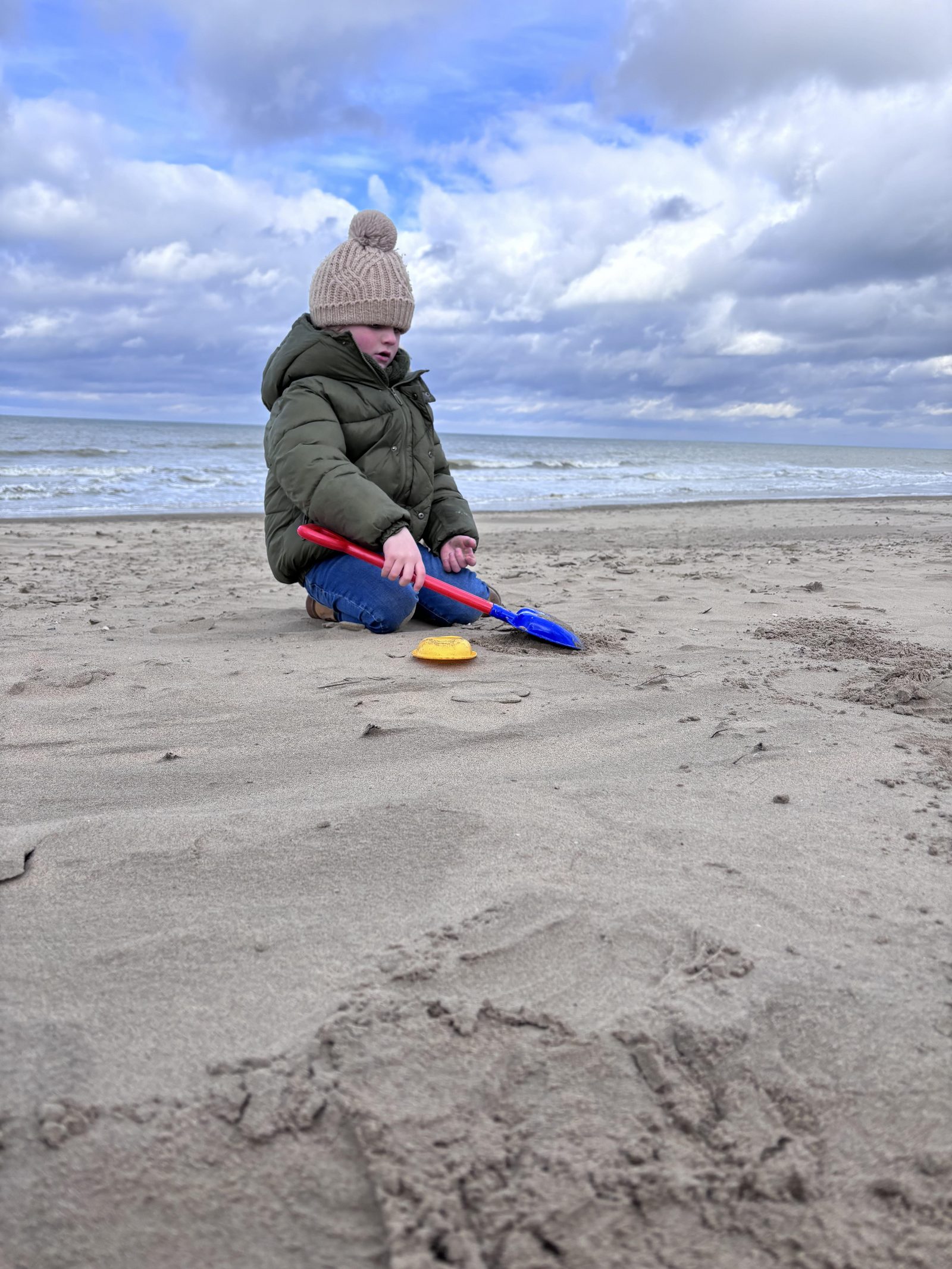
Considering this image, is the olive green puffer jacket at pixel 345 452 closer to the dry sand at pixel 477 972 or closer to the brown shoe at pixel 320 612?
the brown shoe at pixel 320 612

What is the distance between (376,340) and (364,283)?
0.22 m

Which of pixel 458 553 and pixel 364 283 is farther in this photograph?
pixel 458 553

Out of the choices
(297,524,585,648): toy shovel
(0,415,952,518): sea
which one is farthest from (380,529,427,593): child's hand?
(0,415,952,518): sea

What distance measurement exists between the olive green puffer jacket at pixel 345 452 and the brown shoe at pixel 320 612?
0.42 feet

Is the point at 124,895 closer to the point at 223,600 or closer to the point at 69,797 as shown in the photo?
the point at 69,797

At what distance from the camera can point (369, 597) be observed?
11.2 ft

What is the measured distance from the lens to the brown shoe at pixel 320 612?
366cm

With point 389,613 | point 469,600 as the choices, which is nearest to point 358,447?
point 389,613

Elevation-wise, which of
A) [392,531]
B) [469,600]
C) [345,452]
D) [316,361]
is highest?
[316,361]

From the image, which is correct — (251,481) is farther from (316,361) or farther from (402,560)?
(402,560)

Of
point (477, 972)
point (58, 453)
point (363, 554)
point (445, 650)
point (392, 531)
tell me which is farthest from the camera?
point (58, 453)

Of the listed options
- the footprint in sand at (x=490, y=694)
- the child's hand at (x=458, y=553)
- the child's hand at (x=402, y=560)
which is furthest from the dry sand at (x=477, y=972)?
the child's hand at (x=458, y=553)

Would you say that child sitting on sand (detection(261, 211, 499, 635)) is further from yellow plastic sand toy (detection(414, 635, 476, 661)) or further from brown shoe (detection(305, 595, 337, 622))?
yellow plastic sand toy (detection(414, 635, 476, 661))

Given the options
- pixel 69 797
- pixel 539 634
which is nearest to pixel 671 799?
pixel 69 797
